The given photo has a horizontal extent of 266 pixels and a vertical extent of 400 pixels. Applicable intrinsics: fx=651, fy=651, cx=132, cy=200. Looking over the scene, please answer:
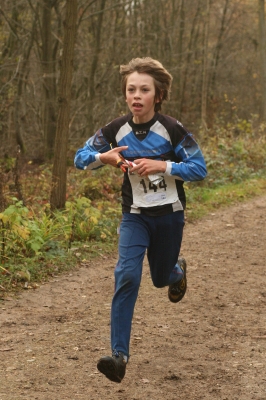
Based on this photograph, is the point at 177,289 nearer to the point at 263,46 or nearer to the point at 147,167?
the point at 147,167

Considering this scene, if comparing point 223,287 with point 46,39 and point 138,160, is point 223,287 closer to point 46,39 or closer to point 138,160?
point 138,160

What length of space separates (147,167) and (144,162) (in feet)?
0.13

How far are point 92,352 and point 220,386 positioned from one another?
1.14 m

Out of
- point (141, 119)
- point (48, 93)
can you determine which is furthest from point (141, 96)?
point (48, 93)

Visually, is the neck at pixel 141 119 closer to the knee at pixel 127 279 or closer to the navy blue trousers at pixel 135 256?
the navy blue trousers at pixel 135 256

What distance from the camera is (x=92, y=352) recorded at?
198 inches

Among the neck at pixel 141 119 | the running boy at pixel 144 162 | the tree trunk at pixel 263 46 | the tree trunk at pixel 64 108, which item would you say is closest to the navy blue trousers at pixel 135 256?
the running boy at pixel 144 162

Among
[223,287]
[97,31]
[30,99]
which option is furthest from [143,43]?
[223,287]

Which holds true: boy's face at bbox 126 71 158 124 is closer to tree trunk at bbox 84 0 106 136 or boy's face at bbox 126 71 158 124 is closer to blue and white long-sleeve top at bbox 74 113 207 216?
blue and white long-sleeve top at bbox 74 113 207 216

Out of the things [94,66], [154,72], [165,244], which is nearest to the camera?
[154,72]

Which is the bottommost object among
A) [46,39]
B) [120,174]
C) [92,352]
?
[120,174]

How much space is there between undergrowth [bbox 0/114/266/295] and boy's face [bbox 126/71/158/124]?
10.3 feet

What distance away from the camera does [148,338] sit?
541 centimetres

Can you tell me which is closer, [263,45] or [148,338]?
[148,338]
